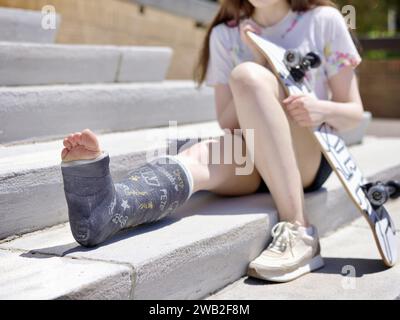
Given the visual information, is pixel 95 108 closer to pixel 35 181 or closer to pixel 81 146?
pixel 35 181

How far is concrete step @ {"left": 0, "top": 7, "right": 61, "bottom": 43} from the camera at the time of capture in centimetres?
281

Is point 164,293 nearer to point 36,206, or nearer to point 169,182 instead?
point 169,182

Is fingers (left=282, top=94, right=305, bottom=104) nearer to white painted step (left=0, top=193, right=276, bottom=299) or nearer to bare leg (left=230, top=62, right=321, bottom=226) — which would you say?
bare leg (left=230, top=62, right=321, bottom=226)

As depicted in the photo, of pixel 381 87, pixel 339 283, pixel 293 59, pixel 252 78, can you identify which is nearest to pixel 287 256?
pixel 339 283

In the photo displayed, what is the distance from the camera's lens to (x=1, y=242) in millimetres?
1821

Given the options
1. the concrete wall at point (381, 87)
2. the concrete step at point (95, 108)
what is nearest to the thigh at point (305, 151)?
the concrete step at point (95, 108)

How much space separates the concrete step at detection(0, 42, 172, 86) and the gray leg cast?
36.0 inches

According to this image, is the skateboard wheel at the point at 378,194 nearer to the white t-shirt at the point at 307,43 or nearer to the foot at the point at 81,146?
the white t-shirt at the point at 307,43

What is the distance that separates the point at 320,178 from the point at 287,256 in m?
0.51

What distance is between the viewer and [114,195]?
1.74 meters

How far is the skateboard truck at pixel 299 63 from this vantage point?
2197 mm

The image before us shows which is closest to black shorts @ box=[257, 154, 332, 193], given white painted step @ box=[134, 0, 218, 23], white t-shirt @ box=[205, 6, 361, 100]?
white t-shirt @ box=[205, 6, 361, 100]

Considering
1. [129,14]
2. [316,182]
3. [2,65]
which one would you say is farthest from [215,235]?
[129,14]

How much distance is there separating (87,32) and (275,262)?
7.50 ft
